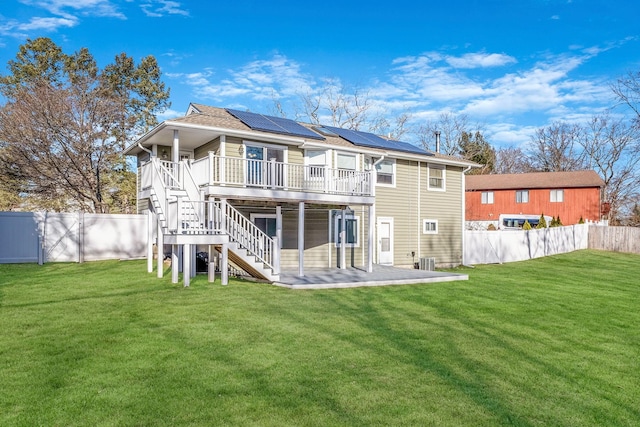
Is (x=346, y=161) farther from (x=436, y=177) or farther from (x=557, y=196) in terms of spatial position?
(x=557, y=196)

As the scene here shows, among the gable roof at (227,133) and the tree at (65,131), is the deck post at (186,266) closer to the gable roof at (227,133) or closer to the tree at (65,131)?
the gable roof at (227,133)

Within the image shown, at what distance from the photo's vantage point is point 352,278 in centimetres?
1321

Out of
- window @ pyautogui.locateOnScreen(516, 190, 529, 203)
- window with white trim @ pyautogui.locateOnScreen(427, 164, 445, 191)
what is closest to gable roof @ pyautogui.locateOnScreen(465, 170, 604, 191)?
window @ pyautogui.locateOnScreen(516, 190, 529, 203)

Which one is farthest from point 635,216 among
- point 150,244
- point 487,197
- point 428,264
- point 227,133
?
point 150,244

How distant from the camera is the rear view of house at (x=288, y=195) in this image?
12.1 metres

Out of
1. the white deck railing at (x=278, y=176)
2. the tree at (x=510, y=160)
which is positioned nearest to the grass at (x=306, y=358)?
the white deck railing at (x=278, y=176)

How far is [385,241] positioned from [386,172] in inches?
111

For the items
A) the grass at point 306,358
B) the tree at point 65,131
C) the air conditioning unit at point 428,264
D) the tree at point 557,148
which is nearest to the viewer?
the grass at point 306,358

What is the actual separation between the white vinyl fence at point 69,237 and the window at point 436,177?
40.8 feet

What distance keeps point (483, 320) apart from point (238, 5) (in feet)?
68.7

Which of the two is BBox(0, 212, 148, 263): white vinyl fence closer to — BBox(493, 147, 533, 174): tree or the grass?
the grass

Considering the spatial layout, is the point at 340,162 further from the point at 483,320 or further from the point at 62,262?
the point at 62,262

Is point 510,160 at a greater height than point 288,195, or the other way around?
point 510,160

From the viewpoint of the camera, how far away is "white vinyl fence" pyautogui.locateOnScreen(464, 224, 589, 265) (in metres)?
21.1
